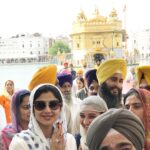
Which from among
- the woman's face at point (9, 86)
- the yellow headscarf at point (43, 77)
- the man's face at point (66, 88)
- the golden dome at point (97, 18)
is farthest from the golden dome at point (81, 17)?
the yellow headscarf at point (43, 77)

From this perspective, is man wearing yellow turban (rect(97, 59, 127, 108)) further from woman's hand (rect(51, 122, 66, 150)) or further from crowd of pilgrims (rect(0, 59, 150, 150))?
woman's hand (rect(51, 122, 66, 150))

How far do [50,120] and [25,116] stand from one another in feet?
1.91

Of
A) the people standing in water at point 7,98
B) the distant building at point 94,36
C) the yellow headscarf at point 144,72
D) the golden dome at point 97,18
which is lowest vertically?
the people standing in water at point 7,98

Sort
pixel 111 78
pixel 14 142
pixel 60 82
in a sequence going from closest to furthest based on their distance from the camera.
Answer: pixel 14 142 → pixel 111 78 → pixel 60 82

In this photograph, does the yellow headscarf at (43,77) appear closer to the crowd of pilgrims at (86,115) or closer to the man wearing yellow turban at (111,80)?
the crowd of pilgrims at (86,115)

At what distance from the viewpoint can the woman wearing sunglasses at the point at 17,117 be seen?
2373mm

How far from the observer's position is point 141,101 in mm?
1932

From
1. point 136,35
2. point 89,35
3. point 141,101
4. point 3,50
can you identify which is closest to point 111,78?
point 141,101

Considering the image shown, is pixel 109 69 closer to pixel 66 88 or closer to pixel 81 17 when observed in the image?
pixel 66 88

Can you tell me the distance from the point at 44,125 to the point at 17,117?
579mm

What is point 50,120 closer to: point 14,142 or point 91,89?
point 14,142

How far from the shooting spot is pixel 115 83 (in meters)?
2.70

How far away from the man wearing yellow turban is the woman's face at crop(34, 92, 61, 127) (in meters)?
0.72

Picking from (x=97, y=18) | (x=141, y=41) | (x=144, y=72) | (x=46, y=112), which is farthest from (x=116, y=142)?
(x=141, y=41)
